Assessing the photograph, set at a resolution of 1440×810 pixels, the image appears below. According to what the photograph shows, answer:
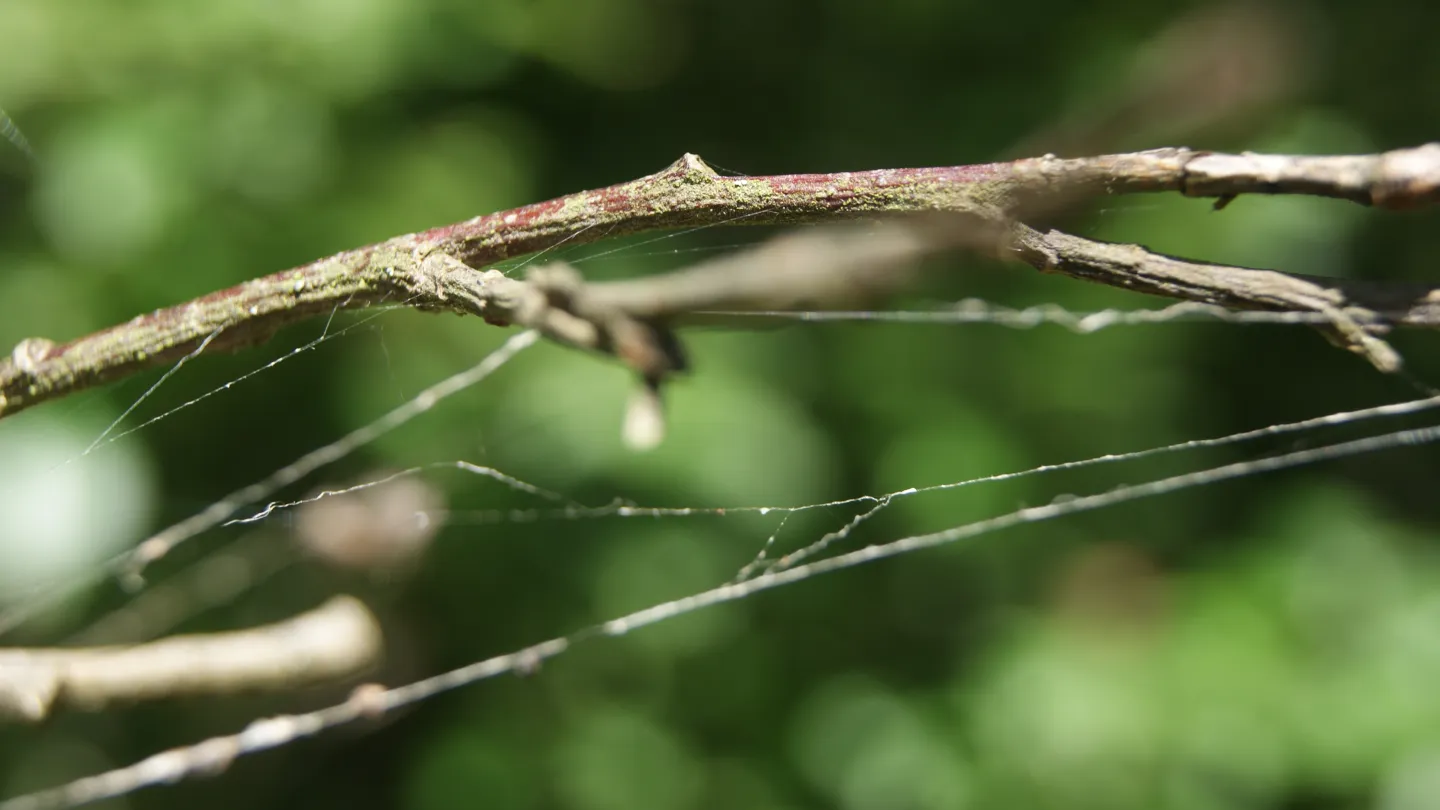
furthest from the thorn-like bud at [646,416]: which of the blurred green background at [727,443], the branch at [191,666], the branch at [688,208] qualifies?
the blurred green background at [727,443]

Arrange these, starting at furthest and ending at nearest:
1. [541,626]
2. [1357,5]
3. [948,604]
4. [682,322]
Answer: [1357,5], [948,604], [541,626], [682,322]

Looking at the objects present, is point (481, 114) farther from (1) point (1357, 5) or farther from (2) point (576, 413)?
(1) point (1357, 5)

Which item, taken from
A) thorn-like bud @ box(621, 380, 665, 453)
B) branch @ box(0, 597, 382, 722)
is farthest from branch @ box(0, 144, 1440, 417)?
branch @ box(0, 597, 382, 722)

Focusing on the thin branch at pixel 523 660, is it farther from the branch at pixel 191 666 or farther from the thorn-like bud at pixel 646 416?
the thorn-like bud at pixel 646 416

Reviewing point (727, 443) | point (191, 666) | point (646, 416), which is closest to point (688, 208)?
point (646, 416)

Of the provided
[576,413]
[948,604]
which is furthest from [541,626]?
[948,604]

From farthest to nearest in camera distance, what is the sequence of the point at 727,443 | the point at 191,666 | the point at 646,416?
the point at 727,443, the point at 191,666, the point at 646,416

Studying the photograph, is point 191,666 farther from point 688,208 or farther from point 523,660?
point 688,208
